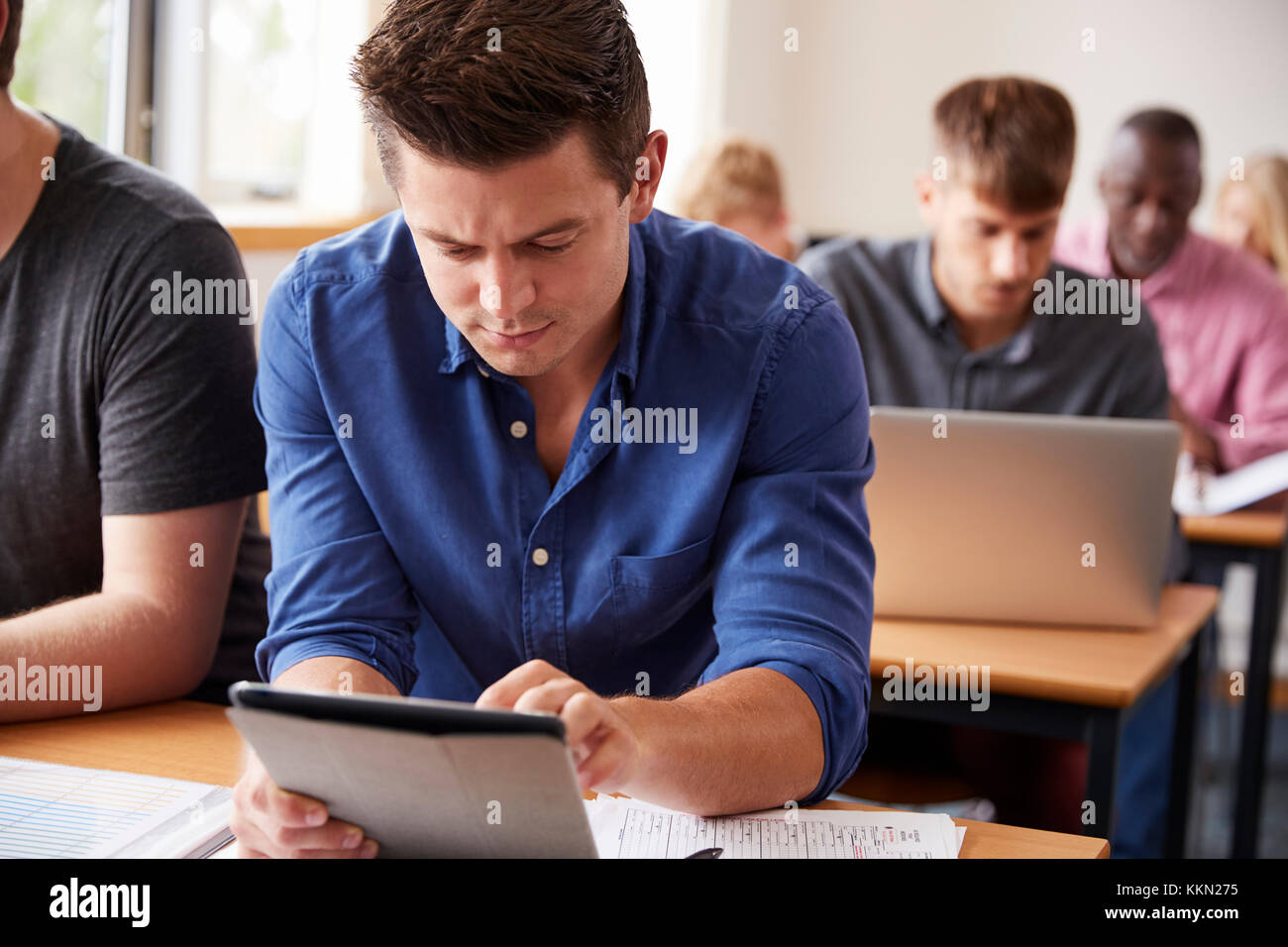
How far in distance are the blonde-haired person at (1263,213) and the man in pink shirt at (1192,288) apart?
76 centimetres

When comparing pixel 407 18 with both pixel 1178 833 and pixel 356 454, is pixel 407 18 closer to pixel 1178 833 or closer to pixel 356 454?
pixel 356 454

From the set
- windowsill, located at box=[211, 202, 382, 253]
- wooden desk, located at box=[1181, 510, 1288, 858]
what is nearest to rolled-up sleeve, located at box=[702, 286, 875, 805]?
wooden desk, located at box=[1181, 510, 1288, 858]

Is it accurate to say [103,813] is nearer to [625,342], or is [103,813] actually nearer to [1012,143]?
[625,342]

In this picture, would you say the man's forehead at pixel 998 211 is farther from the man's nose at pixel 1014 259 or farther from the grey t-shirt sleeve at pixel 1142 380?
the grey t-shirt sleeve at pixel 1142 380

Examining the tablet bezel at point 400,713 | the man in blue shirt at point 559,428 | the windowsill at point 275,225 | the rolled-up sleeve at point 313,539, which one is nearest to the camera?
the tablet bezel at point 400,713

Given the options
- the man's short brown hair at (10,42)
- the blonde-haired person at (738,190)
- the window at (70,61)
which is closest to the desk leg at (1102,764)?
the man's short brown hair at (10,42)

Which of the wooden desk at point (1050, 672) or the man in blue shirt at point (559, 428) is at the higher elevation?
the man in blue shirt at point (559, 428)

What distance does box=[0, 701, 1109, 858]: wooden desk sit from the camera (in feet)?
3.38

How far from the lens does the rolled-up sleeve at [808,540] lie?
1.13 m

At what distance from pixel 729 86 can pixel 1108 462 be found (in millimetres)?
3460

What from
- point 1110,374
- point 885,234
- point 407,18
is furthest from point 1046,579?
point 885,234

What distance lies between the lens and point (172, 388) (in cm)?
→ 134

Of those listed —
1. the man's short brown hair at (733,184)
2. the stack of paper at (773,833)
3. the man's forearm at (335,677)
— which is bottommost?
the stack of paper at (773,833)

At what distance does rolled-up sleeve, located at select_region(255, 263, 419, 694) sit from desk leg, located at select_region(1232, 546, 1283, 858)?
6.06 feet
